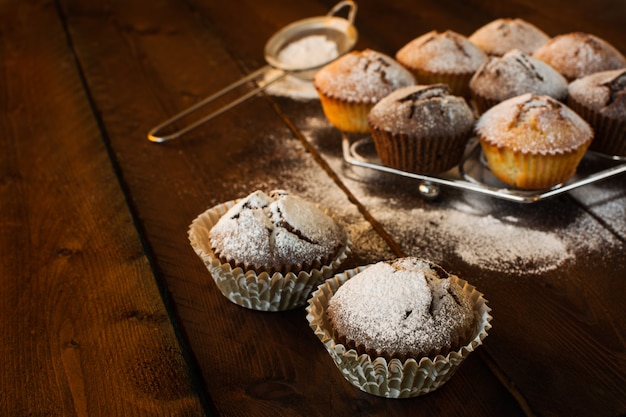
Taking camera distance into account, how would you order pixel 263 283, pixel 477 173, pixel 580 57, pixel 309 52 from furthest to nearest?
pixel 309 52 → pixel 580 57 → pixel 477 173 → pixel 263 283

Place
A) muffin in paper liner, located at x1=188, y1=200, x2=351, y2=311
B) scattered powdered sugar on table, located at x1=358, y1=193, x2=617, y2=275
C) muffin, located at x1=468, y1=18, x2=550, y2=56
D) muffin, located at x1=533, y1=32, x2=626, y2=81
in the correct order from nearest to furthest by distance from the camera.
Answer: muffin in paper liner, located at x1=188, y1=200, x2=351, y2=311 < scattered powdered sugar on table, located at x1=358, y1=193, x2=617, y2=275 < muffin, located at x1=533, y1=32, x2=626, y2=81 < muffin, located at x1=468, y1=18, x2=550, y2=56

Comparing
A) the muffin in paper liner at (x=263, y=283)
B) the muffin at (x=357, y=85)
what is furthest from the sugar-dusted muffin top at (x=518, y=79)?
the muffin in paper liner at (x=263, y=283)

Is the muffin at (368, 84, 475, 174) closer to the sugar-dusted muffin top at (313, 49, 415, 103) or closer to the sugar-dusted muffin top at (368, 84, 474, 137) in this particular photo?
the sugar-dusted muffin top at (368, 84, 474, 137)

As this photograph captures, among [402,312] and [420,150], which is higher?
[402,312]

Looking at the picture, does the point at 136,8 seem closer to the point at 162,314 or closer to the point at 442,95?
the point at 442,95

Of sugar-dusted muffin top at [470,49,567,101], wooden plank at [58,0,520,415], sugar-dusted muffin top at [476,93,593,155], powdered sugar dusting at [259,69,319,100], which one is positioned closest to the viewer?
wooden plank at [58,0,520,415]

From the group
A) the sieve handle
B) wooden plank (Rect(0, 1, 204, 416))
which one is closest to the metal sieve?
the sieve handle

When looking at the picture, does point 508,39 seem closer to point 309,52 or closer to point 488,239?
point 309,52

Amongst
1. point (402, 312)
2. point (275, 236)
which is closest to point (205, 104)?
point (275, 236)
